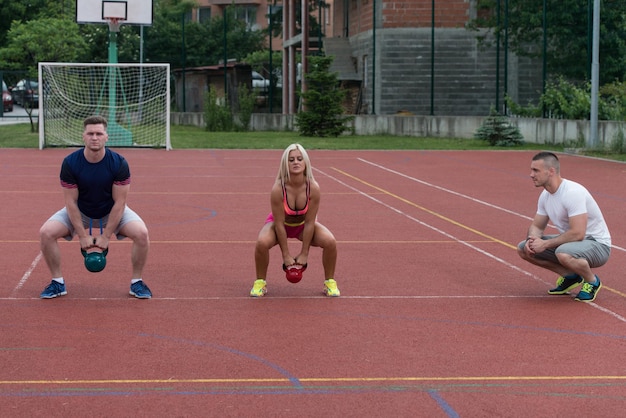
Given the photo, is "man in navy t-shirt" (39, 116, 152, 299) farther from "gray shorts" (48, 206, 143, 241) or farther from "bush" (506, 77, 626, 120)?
"bush" (506, 77, 626, 120)

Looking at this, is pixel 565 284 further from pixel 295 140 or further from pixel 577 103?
pixel 295 140

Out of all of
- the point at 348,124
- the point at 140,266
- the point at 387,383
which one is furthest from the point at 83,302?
the point at 348,124

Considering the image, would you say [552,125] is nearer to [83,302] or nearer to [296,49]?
[296,49]

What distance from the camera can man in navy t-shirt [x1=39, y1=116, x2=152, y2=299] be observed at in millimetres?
9445

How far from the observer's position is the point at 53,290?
9562 millimetres

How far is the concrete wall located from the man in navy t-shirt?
21.4m

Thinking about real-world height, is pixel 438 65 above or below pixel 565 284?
above

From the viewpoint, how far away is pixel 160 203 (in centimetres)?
1747

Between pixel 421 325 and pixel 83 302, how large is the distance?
2.83 metres

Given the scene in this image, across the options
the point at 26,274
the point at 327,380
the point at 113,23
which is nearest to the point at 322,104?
the point at 113,23

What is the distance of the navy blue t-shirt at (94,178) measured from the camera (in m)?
9.49

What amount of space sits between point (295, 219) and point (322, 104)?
29121 millimetres

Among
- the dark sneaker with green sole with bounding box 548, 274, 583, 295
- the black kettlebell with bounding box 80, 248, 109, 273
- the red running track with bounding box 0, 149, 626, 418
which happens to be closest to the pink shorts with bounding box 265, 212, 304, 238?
the red running track with bounding box 0, 149, 626, 418

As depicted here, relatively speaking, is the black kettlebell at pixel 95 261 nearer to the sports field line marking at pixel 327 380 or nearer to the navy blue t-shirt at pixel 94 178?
the navy blue t-shirt at pixel 94 178
